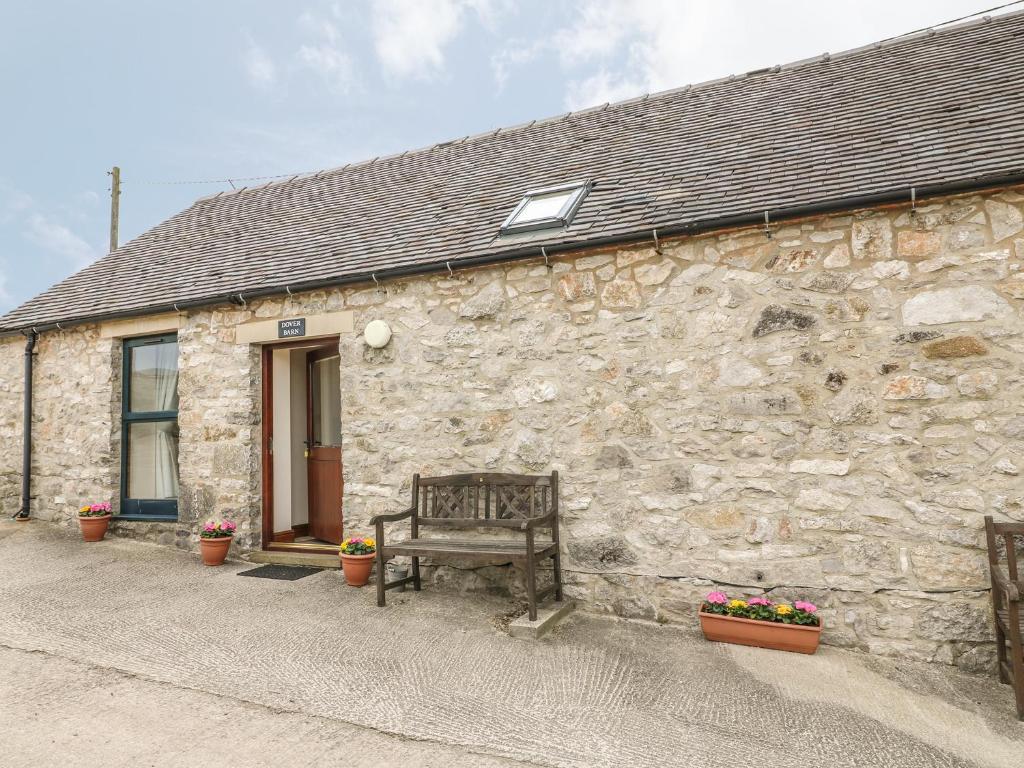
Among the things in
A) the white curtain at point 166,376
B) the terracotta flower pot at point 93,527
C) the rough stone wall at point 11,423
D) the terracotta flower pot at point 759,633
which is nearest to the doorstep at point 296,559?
the terracotta flower pot at point 93,527

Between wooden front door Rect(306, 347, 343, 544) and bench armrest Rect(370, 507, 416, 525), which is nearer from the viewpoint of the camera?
bench armrest Rect(370, 507, 416, 525)

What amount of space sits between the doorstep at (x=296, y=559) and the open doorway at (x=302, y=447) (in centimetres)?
13

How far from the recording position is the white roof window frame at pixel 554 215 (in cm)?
538

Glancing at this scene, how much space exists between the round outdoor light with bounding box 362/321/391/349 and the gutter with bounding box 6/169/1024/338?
1.33 feet

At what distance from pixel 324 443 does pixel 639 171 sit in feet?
14.1

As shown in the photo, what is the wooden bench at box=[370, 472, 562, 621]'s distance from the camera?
449 cm

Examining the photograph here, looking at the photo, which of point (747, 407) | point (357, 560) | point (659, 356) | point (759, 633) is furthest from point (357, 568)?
point (747, 407)

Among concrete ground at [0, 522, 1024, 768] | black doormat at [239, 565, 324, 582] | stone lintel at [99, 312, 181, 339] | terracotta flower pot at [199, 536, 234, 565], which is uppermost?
stone lintel at [99, 312, 181, 339]

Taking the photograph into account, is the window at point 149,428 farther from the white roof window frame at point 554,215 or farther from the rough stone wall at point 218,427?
the white roof window frame at point 554,215

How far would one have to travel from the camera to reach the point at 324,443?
22.7ft

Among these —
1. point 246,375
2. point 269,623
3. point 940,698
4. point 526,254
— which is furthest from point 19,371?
point 940,698

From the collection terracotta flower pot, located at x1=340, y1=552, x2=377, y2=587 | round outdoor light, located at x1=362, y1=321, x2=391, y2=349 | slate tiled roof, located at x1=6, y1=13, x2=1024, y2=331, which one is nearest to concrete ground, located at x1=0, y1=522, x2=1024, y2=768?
terracotta flower pot, located at x1=340, y1=552, x2=377, y2=587

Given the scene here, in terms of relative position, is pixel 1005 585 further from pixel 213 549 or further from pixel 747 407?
pixel 213 549

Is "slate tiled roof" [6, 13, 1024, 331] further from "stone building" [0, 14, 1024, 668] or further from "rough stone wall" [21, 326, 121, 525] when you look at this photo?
"rough stone wall" [21, 326, 121, 525]
